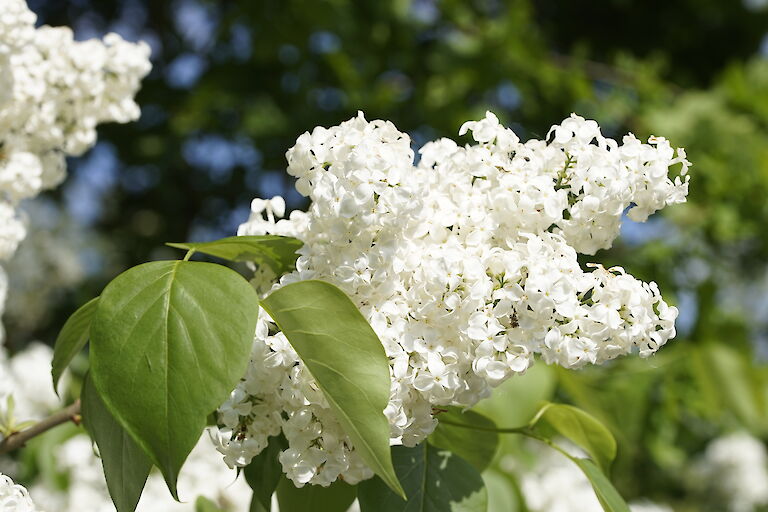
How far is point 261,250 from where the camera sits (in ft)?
2.12

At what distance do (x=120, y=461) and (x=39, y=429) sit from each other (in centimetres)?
17

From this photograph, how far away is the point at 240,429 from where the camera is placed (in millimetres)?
604

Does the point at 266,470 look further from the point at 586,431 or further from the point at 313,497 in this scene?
the point at 586,431

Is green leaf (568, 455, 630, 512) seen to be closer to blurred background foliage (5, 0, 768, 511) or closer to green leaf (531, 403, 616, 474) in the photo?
green leaf (531, 403, 616, 474)

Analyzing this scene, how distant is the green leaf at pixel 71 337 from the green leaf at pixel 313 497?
0.19 m

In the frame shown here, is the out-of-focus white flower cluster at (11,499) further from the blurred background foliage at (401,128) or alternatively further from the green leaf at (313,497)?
the blurred background foliage at (401,128)

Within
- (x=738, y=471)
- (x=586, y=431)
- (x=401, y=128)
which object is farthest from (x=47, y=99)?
(x=738, y=471)

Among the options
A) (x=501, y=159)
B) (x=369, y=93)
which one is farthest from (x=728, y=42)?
(x=501, y=159)

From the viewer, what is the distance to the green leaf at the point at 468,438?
734 mm

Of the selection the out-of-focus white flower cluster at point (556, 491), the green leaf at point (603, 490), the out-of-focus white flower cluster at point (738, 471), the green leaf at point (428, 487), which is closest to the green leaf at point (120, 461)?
the green leaf at point (428, 487)

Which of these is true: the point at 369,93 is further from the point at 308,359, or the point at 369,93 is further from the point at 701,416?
→ the point at 308,359

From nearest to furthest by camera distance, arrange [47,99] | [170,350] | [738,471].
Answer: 1. [170,350]
2. [47,99]
3. [738,471]

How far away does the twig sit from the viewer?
694mm

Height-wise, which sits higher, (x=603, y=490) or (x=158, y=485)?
(x=603, y=490)
